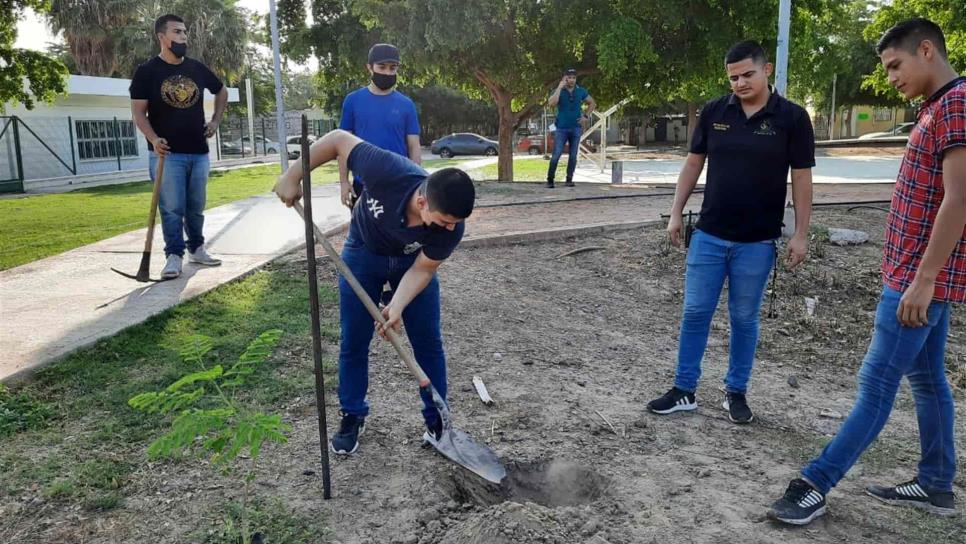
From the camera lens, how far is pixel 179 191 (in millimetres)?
6023

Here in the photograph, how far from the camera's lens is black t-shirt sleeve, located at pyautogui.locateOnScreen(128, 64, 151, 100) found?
5.77 meters

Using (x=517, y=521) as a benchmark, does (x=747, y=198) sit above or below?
above

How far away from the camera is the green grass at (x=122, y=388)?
2973 millimetres

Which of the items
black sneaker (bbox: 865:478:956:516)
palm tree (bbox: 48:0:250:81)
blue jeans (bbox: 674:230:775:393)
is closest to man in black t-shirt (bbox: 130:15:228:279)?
blue jeans (bbox: 674:230:775:393)

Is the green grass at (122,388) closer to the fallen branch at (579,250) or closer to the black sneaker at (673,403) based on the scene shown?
the black sneaker at (673,403)

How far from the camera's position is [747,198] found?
360 cm

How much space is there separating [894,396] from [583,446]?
1306 mm

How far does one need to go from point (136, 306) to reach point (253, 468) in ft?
8.33

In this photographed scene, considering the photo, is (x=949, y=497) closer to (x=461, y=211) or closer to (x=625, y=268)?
(x=461, y=211)

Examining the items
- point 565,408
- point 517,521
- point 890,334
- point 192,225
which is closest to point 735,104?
point 890,334

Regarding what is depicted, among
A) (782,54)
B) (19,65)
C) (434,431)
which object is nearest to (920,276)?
(434,431)

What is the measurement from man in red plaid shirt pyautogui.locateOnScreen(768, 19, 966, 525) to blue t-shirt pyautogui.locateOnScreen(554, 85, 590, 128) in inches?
360

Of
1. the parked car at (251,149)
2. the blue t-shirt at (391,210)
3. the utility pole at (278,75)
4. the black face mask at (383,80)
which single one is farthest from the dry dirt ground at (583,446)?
the parked car at (251,149)

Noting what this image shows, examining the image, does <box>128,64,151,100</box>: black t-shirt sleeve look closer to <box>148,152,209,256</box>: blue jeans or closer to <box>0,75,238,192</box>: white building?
<box>148,152,209,256</box>: blue jeans
